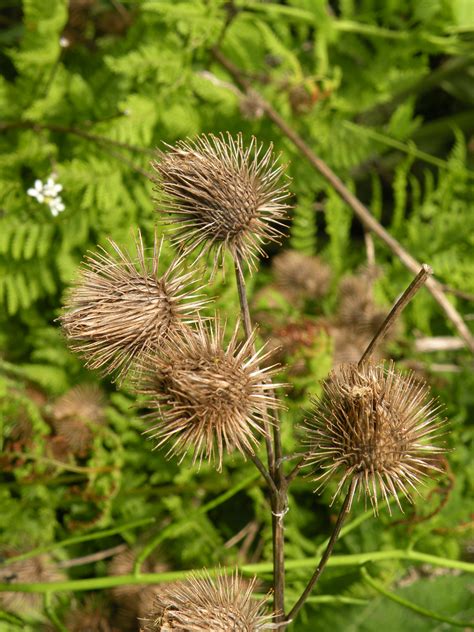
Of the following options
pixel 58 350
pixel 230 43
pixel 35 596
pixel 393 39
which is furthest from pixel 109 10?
pixel 35 596

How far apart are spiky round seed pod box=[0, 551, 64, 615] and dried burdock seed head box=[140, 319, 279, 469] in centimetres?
191

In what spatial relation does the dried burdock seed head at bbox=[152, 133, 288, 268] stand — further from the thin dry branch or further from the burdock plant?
the thin dry branch

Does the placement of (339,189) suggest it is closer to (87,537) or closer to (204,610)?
(87,537)

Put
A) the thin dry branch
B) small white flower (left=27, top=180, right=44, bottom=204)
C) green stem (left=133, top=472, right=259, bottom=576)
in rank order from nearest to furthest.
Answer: green stem (left=133, top=472, right=259, bottom=576) < small white flower (left=27, top=180, right=44, bottom=204) < the thin dry branch

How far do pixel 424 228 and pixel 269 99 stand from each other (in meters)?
1.18

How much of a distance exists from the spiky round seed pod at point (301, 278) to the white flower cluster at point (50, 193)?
4.30ft

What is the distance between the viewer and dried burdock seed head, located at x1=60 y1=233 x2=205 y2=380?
1.81m

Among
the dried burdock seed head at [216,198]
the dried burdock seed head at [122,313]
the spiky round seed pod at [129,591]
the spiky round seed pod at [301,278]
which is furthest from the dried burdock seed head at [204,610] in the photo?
the spiky round seed pod at [301,278]

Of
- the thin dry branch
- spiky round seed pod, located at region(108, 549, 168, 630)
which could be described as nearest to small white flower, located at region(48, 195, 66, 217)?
the thin dry branch

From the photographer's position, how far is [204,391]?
1720 mm

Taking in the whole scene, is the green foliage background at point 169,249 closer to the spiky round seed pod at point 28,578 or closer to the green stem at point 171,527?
the spiky round seed pod at point 28,578

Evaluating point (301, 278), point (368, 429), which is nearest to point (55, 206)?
point (301, 278)

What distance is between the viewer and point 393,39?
4062mm

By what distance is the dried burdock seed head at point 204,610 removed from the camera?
70.2 inches
